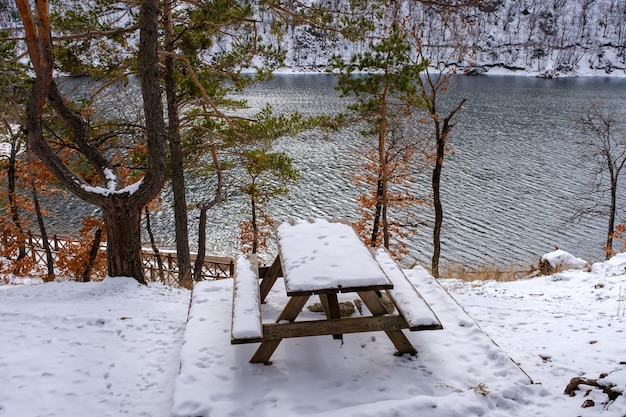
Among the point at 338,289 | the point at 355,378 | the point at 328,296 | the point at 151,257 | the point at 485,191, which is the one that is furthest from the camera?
the point at 485,191

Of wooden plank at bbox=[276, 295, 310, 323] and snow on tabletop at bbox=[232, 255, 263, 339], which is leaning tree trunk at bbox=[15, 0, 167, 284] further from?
wooden plank at bbox=[276, 295, 310, 323]

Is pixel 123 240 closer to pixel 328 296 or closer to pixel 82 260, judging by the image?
pixel 328 296

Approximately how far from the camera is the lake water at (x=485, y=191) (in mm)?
24703

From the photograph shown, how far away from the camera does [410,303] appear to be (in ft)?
15.6

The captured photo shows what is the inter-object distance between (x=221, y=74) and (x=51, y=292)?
6.41m

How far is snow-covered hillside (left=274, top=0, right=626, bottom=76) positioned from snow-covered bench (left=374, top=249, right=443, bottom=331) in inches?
3522

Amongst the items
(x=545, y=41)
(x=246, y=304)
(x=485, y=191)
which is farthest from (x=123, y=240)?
(x=545, y=41)

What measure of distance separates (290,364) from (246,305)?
2.42 ft

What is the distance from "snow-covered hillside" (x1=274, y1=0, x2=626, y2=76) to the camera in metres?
93.9

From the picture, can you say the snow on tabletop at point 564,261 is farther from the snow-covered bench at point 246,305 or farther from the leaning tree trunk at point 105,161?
the leaning tree trunk at point 105,161

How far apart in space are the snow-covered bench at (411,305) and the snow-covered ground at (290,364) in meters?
0.48

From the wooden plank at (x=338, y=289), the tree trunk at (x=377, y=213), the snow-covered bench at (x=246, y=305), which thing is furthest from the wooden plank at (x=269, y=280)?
the tree trunk at (x=377, y=213)

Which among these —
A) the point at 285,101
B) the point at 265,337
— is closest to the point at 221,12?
the point at 265,337

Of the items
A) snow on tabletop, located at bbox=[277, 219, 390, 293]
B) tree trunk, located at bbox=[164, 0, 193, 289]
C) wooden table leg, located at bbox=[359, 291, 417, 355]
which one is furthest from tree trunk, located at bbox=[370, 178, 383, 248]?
wooden table leg, located at bbox=[359, 291, 417, 355]
